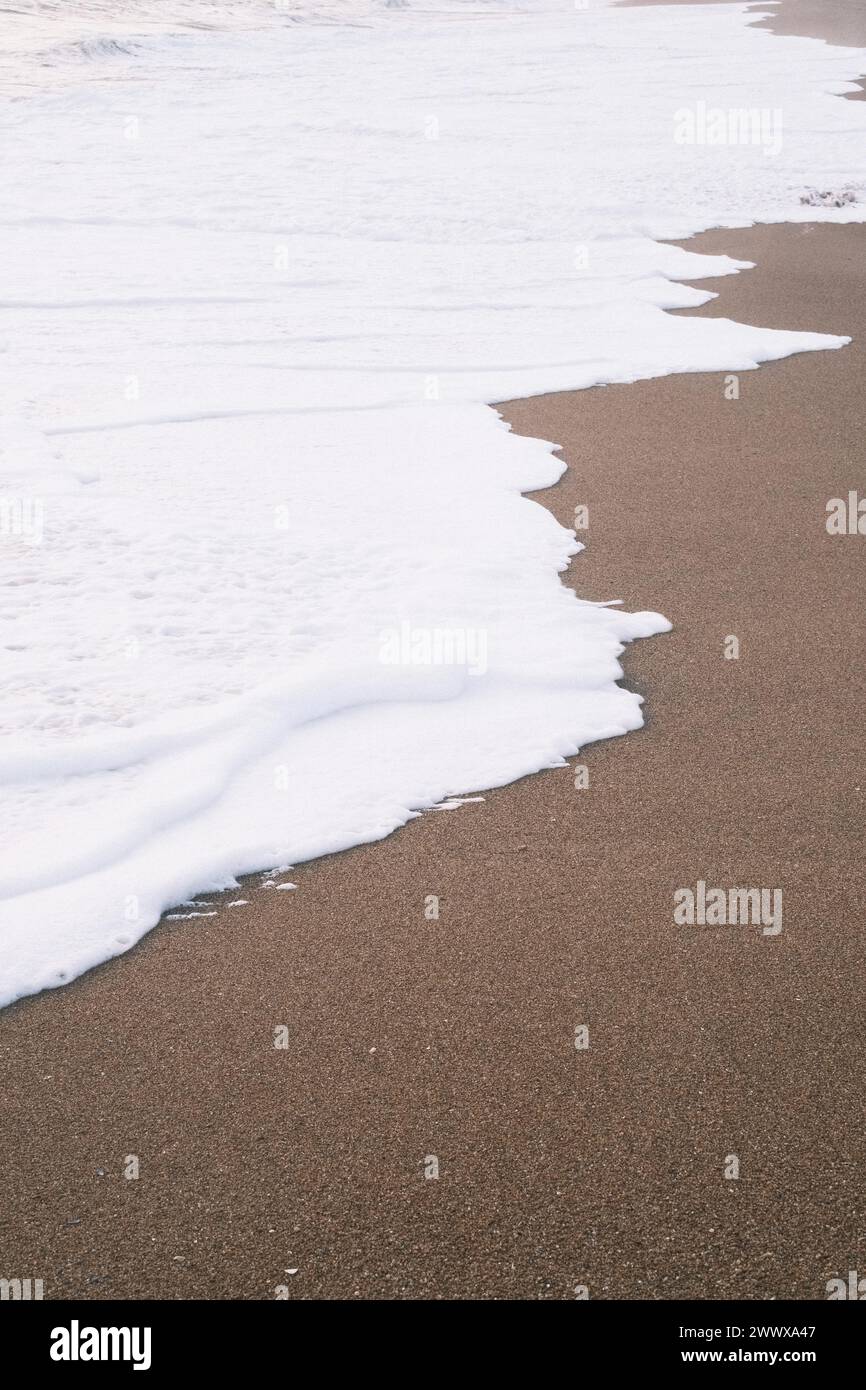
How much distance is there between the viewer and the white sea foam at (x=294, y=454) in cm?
444

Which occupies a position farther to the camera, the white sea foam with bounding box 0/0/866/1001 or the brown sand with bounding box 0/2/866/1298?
the white sea foam with bounding box 0/0/866/1001

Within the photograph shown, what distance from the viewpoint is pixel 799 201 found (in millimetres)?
14773

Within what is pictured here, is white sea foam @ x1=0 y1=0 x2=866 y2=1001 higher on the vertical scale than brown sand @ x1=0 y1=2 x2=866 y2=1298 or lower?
higher

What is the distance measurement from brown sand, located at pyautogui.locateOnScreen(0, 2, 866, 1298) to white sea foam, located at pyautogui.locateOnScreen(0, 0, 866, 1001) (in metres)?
0.25

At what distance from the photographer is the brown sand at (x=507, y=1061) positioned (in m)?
2.72

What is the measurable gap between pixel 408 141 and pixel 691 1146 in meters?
17.6

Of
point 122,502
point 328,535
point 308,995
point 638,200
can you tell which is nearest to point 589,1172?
point 308,995

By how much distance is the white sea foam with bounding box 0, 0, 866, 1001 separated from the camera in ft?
14.6

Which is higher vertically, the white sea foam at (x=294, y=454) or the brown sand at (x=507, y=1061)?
the white sea foam at (x=294, y=454)

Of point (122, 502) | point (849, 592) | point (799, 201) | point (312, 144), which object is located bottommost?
point (849, 592)

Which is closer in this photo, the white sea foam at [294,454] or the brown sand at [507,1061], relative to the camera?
the brown sand at [507,1061]

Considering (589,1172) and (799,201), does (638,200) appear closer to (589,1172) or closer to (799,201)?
(799,201)

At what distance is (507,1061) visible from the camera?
3.23 metres

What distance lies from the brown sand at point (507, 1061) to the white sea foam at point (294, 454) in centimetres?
25
